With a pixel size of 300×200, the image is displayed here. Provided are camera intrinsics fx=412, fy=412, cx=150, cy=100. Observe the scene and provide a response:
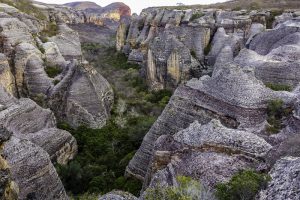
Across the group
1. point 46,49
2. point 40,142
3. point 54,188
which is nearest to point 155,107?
point 46,49

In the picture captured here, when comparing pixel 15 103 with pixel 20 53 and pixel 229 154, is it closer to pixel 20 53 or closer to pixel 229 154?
pixel 20 53

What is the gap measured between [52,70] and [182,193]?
2499 centimetres

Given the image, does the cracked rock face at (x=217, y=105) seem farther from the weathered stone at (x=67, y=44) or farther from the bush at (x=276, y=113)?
the weathered stone at (x=67, y=44)

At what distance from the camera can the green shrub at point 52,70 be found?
→ 34.4 meters

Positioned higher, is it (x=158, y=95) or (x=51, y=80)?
(x=51, y=80)

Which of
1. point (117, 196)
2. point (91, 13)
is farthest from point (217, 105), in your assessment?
point (91, 13)

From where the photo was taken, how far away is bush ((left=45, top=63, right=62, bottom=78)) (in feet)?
113

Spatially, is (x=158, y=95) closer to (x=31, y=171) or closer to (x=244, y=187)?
(x=31, y=171)

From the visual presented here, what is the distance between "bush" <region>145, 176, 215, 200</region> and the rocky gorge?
45mm

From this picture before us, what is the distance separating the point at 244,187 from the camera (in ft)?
38.9

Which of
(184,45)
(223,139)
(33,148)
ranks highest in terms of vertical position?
(223,139)

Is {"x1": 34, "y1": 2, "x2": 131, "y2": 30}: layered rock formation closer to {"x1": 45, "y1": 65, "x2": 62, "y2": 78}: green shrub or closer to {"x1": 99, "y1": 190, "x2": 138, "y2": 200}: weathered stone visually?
{"x1": 45, "y1": 65, "x2": 62, "y2": 78}: green shrub

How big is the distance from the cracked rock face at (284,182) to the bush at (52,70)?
25590 millimetres

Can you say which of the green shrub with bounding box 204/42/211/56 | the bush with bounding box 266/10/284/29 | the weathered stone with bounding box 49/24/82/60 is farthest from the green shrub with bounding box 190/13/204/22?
the weathered stone with bounding box 49/24/82/60
